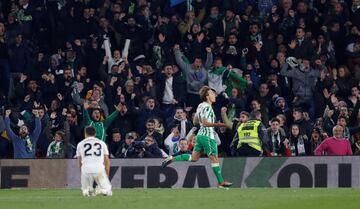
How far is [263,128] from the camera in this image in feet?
93.4

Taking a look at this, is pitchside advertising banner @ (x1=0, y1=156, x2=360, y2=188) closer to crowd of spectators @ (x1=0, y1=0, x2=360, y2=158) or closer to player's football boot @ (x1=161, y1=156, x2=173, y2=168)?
crowd of spectators @ (x1=0, y1=0, x2=360, y2=158)

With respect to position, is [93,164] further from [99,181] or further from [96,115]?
[96,115]

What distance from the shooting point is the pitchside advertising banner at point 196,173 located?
28.1m

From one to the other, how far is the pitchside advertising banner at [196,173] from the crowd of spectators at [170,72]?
0.58m

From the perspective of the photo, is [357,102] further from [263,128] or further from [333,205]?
[333,205]

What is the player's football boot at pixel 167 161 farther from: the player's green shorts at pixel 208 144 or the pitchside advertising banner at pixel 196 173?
the pitchside advertising banner at pixel 196 173

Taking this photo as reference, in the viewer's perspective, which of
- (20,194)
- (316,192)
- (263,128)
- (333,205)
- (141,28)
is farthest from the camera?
(141,28)

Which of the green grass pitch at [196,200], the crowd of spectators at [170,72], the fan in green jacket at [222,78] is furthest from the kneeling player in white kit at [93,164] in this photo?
the fan in green jacket at [222,78]

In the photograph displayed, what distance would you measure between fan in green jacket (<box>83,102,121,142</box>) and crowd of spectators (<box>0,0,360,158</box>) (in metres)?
0.03

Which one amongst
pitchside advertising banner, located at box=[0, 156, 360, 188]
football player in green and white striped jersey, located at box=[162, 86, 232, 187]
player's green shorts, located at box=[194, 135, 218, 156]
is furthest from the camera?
pitchside advertising banner, located at box=[0, 156, 360, 188]

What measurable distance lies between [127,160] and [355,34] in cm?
723

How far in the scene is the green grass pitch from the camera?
2048cm

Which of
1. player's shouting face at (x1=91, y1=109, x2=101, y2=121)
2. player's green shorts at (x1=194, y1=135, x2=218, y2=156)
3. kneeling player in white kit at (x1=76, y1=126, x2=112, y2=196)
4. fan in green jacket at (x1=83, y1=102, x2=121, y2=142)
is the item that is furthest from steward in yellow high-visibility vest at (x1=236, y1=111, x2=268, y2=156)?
kneeling player in white kit at (x1=76, y1=126, x2=112, y2=196)

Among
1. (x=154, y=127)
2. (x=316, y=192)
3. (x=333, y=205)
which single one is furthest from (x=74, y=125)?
(x=333, y=205)
